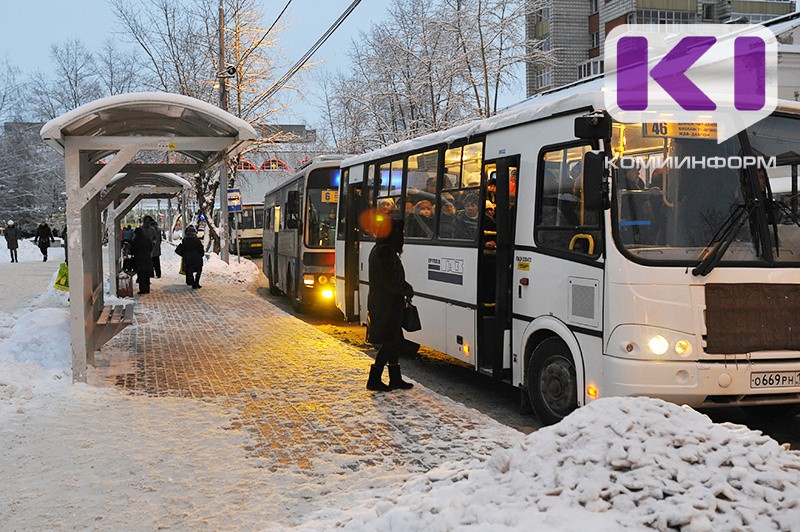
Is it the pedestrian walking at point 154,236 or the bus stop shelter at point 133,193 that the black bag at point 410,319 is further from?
the pedestrian walking at point 154,236

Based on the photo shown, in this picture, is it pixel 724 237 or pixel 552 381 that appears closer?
pixel 724 237

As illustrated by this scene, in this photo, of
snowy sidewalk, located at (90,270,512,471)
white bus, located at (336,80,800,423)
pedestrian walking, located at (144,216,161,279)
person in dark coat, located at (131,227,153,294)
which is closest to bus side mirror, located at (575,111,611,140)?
white bus, located at (336,80,800,423)

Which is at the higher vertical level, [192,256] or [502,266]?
[502,266]

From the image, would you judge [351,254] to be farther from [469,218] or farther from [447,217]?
[469,218]

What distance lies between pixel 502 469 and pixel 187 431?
134 inches

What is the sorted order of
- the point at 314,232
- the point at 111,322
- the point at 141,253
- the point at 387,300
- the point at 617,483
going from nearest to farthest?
the point at 617,483, the point at 387,300, the point at 111,322, the point at 314,232, the point at 141,253

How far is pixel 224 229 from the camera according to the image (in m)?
32.3

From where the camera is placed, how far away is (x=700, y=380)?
7008mm

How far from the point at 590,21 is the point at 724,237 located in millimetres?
35609

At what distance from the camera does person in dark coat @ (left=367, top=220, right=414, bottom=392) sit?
9.09 m

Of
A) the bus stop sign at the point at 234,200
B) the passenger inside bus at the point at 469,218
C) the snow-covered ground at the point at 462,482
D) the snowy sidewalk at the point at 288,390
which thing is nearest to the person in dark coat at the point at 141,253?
the snowy sidewalk at the point at 288,390

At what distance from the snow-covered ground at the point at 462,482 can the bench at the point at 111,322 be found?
11.4ft

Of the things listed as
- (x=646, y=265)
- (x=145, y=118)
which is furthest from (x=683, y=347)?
(x=145, y=118)

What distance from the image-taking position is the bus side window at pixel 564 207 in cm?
757
